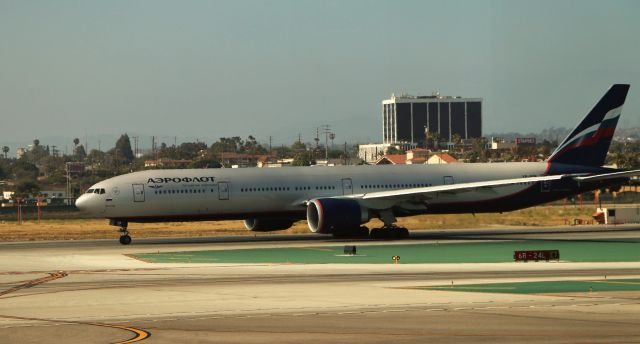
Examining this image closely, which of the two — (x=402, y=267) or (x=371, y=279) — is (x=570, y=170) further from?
(x=371, y=279)

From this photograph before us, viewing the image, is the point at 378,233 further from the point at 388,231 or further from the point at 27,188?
the point at 27,188

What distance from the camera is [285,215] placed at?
203 feet

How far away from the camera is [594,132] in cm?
6525

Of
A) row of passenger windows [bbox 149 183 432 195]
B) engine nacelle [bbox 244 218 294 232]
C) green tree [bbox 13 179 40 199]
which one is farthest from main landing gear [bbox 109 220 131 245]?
green tree [bbox 13 179 40 199]

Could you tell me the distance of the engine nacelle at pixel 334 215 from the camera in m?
58.2

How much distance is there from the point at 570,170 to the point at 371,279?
31.1m

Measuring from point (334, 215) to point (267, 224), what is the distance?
20.4ft

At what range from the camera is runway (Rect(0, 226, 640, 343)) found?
23953 millimetres

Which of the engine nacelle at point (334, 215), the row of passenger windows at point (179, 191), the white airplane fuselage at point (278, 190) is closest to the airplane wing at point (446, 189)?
the white airplane fuselage at point (278, 190)

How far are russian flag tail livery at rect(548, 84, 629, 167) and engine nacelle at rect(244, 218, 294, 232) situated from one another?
15696 mm

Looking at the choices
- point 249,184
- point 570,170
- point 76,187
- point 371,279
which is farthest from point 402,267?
point 76,187

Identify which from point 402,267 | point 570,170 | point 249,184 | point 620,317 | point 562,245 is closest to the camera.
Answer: point 620,317

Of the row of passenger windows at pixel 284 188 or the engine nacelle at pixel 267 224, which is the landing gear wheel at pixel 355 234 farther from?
the engine nacelle at pixel 267 224

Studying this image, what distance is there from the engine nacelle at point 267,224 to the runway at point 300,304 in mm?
16158
